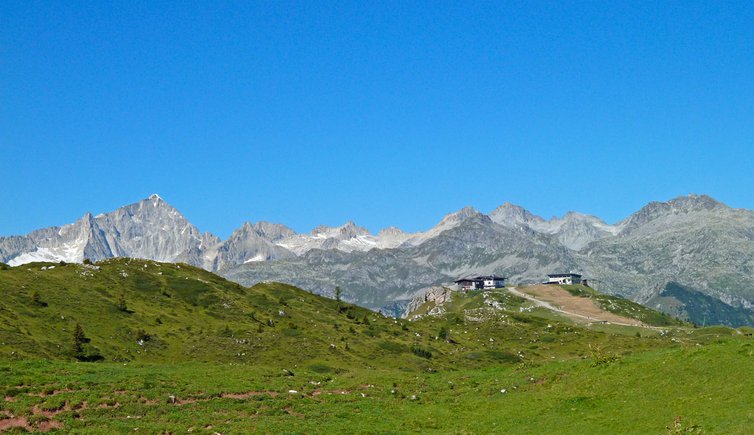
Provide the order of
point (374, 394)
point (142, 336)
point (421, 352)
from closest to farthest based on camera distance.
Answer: point (374, 394) → point (142, 336) → point (421, 352)

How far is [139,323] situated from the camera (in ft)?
384

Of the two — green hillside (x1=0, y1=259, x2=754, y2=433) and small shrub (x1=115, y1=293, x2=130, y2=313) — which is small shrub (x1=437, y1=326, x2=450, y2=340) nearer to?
small shrub (x1=115, y1=293, x2=130, y2=313)

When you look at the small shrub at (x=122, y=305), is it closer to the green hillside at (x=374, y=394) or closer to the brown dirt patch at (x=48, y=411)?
the green hillside at (x=374, y=394)

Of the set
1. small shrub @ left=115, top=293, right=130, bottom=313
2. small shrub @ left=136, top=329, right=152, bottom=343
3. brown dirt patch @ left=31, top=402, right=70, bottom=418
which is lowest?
brown dirt patch @ left=31, top=402, right=70, bottom=418

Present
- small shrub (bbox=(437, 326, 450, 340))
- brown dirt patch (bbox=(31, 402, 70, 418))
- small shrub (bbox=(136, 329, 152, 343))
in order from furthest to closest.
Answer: small shrub (bbox=(437, 326, 450, 340)) < small shrub (bbox=(136, 329, 152, 343)) < brown dirt patch (bbox=(31, 402, 70, 418))

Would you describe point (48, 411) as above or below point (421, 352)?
below

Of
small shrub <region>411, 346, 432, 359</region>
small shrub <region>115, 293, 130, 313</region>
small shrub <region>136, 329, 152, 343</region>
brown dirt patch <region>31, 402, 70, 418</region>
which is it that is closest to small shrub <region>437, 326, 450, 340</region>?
small shrub <region>411, 346, 432, 359</region>

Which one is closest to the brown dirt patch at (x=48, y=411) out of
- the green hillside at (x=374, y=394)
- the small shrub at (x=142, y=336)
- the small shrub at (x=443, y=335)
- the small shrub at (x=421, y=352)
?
the green hillside at (x=374, y=394)

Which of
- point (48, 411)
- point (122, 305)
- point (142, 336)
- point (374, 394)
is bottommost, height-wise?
point (48, 411)

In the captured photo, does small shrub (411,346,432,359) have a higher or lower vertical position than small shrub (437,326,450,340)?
lower

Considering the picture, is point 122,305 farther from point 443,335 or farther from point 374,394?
point 443,335

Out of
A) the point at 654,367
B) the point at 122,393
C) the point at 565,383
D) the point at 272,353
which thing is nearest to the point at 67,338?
the point at 272,353

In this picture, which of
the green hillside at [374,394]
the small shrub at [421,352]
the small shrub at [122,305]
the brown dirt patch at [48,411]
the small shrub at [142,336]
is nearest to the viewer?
the green hillside at [374,394]

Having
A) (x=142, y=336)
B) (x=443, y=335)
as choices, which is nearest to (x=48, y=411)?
(x=142, y=336)
